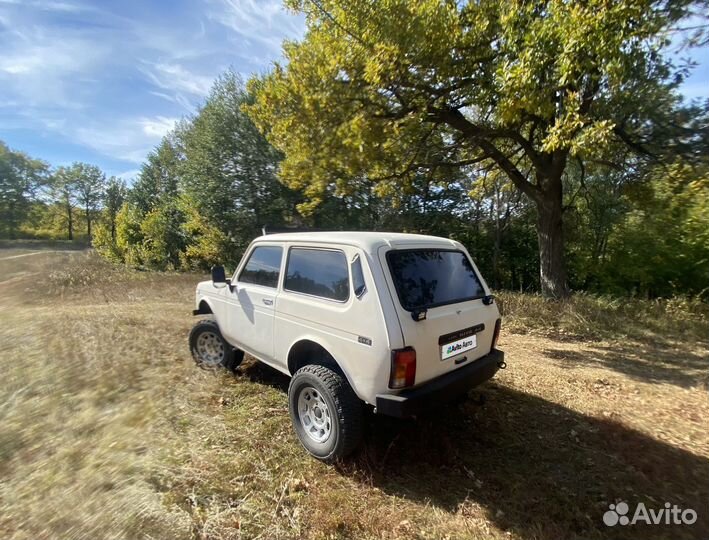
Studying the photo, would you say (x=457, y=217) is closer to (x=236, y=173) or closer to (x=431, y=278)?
(x=236, y=173)

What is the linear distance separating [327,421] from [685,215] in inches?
515

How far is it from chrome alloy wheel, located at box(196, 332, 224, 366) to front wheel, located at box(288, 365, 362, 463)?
5.94 ft

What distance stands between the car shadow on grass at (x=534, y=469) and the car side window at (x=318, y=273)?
4.45 feet

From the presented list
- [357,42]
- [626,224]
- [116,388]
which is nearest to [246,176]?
[357,42]

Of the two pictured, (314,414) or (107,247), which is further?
(107,247)

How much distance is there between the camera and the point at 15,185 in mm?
48594

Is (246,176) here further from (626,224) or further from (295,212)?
(626,224)

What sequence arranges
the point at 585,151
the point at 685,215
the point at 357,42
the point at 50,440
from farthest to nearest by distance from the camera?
the point at 685,215 → the point at 357,42 → the point at 585,151 → the point at 50,440

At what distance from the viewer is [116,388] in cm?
405

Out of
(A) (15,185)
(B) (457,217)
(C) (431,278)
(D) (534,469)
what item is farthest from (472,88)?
(A) (15,185)

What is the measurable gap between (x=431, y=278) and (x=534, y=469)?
1.74m

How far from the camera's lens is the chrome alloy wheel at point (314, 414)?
2818 mm

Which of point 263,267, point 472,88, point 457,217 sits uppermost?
point 472,88

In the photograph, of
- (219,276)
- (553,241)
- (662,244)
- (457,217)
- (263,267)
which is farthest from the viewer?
(457,217)
